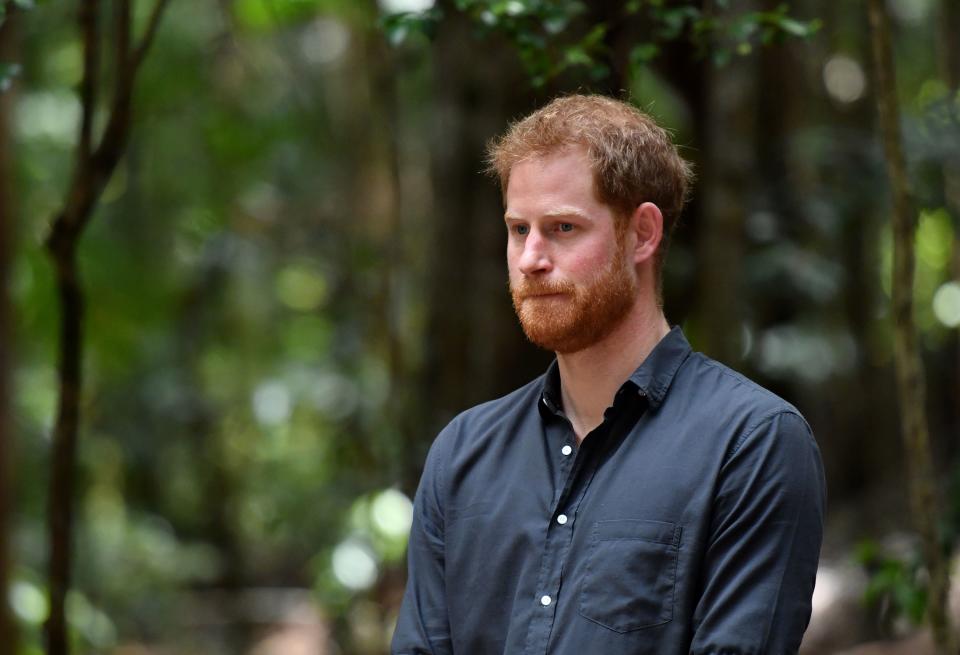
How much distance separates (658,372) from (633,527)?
403 millimetres

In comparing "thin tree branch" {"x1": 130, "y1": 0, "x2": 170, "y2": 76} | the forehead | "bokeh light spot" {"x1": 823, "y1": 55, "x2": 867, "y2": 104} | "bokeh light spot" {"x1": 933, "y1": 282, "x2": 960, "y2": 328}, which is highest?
"bokeh light spot" {"x1": 823, "y1": 55, "x2": 867, "y2": 104}

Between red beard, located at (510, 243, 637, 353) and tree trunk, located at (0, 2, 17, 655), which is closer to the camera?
red beard, located at (510, 243, 637, 353)

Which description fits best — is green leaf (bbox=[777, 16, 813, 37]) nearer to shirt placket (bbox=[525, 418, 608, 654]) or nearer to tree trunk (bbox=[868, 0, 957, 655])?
tree trunk (bbox=[868, 0, 957, 655])

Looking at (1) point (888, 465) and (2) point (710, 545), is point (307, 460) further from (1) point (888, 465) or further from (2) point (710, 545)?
(2) point (710, 545)

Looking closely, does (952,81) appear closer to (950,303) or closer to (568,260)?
(950,303)

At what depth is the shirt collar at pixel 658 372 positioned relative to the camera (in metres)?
2.86

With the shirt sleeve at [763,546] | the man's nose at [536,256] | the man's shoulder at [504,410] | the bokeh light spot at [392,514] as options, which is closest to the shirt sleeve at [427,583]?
the man's shoulder at [504,410]

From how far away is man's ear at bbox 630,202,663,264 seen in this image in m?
2.90

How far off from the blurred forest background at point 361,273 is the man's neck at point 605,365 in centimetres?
91

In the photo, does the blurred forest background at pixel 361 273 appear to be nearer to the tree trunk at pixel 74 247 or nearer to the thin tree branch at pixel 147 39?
the tree trunk at pixel 74 247

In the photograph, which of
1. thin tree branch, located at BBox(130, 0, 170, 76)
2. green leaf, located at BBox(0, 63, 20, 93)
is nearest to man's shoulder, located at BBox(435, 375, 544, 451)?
green leaf, located at BBox(0, 63, 20, 93)

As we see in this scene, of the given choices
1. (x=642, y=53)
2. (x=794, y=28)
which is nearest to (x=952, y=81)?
(x=794, y=28)

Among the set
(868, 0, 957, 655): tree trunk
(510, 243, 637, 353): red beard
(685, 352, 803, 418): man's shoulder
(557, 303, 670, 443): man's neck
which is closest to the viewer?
(685, 352, 803, 418): man's shoulder

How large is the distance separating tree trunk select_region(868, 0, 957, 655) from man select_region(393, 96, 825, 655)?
55.8 inches
